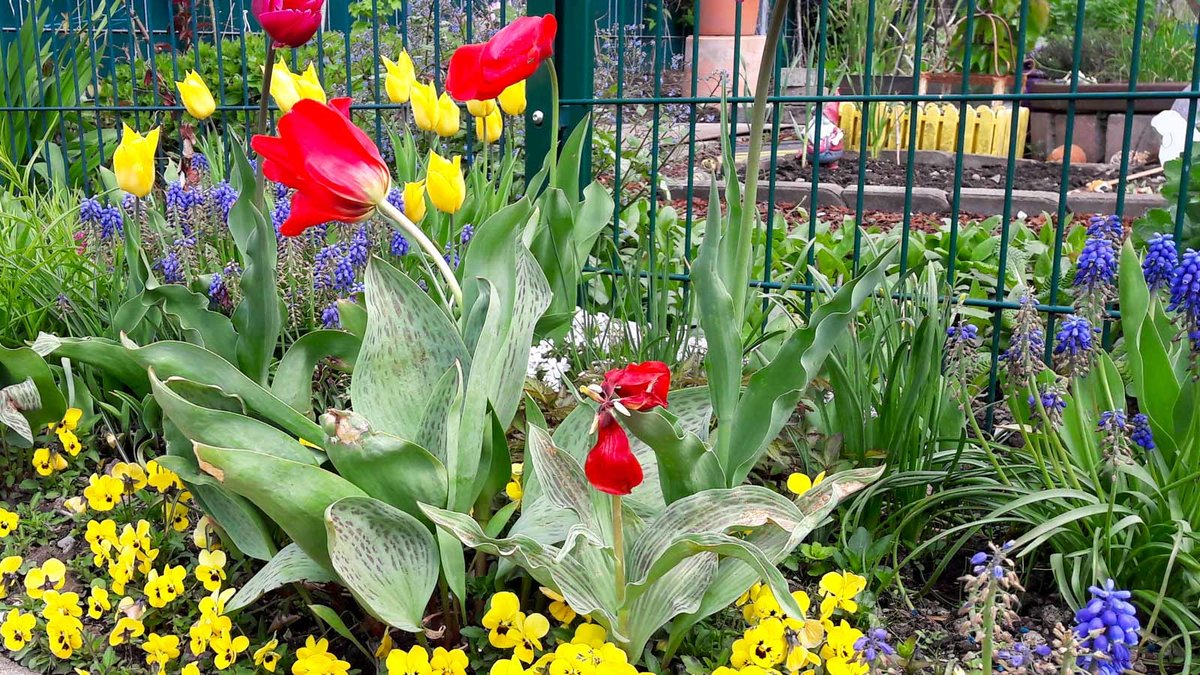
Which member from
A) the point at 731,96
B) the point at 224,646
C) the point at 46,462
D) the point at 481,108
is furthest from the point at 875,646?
the point at 731,96

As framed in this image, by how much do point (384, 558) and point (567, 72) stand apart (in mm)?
1787

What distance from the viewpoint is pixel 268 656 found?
58.8 inches

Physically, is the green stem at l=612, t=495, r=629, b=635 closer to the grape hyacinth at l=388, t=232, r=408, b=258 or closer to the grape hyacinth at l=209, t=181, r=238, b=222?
the grape hyacinth at l=388, t=232, r=408, b=258

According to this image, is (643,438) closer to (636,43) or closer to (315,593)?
(315,593)

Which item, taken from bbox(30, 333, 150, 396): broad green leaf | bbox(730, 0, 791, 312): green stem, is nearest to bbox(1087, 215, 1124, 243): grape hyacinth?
bbox(730, 0, 791, 312): green stem

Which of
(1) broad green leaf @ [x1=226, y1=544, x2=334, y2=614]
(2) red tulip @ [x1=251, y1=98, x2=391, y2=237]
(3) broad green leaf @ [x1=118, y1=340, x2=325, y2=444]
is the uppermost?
(2) red tulip @ [x1=251, y1=98, x2=391, y2=237]

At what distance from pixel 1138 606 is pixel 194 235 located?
2195 mm

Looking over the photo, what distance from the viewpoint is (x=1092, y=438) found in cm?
172

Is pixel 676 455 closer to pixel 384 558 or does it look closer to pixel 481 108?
pixel 384 558

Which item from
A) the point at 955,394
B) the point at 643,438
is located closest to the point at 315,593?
the point at 643,438

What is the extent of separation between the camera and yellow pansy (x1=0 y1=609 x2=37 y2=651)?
1.56m

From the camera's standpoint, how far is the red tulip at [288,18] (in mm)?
1567

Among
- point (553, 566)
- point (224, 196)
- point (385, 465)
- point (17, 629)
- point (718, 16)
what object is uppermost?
point (718, 16)

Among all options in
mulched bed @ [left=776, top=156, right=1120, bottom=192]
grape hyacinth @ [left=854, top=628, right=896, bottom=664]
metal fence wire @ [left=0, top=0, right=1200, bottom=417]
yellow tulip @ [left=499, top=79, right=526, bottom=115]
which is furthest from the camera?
mulched bed @ [left=776, top=156, right=1120, bottom=192]
